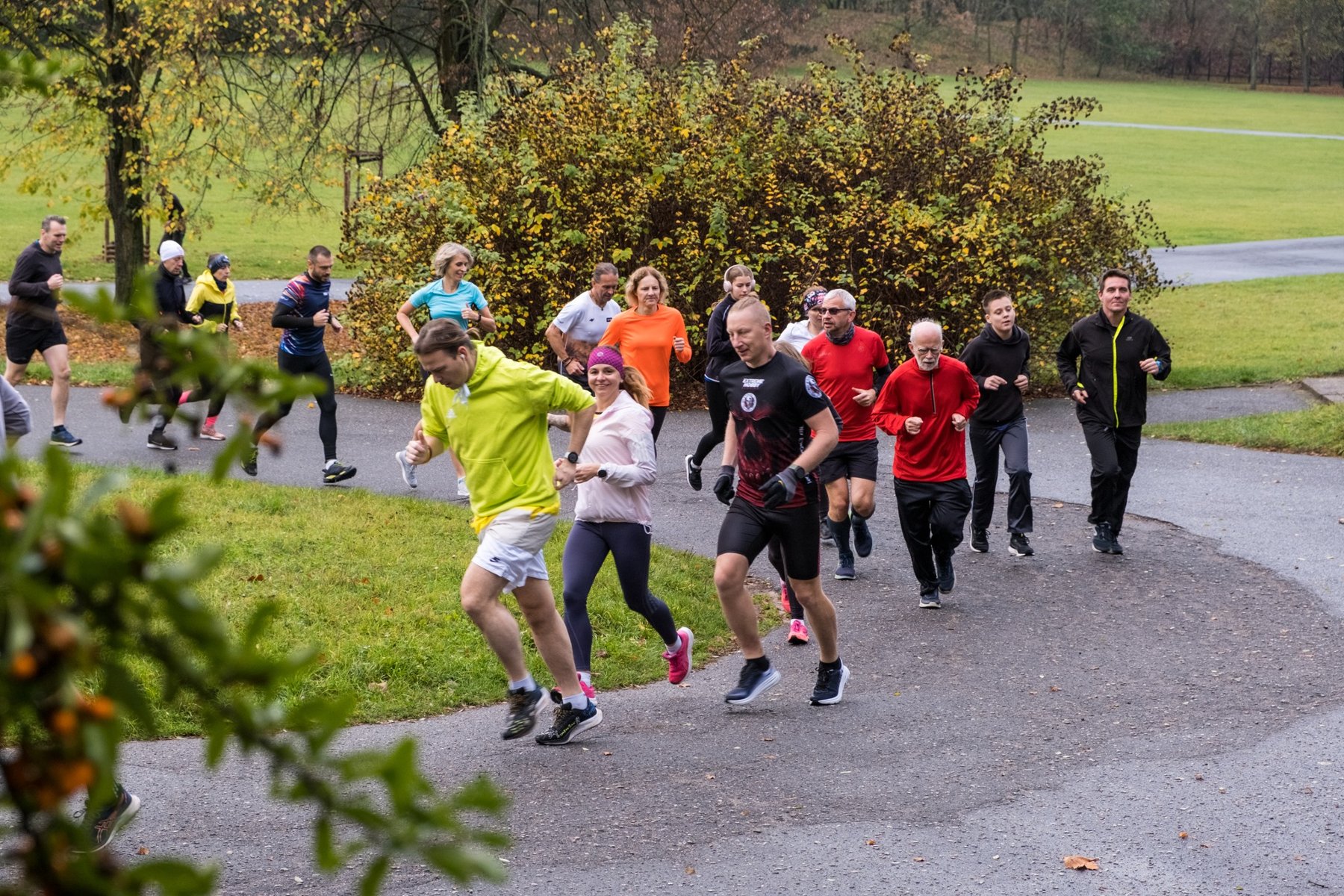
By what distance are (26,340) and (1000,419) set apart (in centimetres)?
897

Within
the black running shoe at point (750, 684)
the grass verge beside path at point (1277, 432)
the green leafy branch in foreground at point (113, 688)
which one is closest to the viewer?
the green leafy branch in foreground at point (113, 688)

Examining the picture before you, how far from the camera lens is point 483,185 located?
17609 millimetres

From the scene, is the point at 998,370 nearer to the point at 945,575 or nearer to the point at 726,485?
the point at 945,575

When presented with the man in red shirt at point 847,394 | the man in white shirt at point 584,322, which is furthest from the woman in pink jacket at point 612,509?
the man in white shirt at point 584,322

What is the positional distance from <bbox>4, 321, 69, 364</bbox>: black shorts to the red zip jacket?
319 inches

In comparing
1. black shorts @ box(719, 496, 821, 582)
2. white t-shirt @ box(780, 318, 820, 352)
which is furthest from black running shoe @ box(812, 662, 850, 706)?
white t-shirt @ box(780, 318, 820, 352)

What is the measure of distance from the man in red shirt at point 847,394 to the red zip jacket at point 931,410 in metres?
0.21

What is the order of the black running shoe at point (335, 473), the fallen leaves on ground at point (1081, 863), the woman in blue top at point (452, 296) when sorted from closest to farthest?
the fallen leaves on ground at point (1081, 863)
the woman in blue top at point (452, 296)
the black running shoe at point (335, 473)

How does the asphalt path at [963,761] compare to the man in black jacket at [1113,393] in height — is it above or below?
below

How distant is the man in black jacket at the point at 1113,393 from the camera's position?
35.4 feet

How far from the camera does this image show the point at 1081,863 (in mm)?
5570

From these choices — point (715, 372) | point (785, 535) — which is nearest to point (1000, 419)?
point (715, 372)

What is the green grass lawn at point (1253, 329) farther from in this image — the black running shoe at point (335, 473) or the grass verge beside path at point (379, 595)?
the grass verge beside path at point (379, 595)

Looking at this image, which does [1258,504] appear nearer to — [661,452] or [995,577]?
[995,577]
